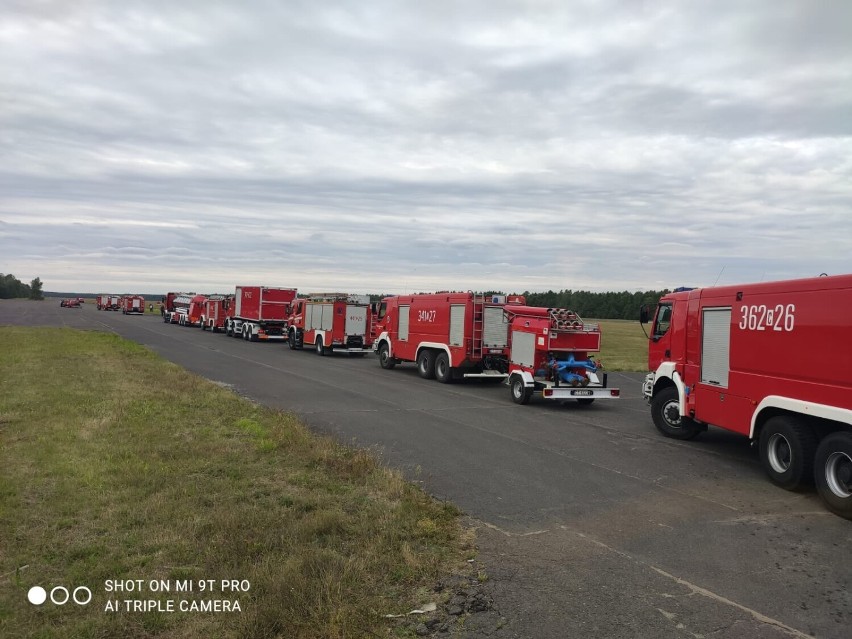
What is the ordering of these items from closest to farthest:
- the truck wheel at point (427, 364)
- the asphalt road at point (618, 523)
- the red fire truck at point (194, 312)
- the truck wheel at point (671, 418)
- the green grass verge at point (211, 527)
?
1. the green grass verge at point (211, 527)
2. the asphalt road at point (618, 523)
3. the truck wheel at point (671, 418)
4. the truck wheel at point (427, 364)
5. the red fire truck at point (194, 312)

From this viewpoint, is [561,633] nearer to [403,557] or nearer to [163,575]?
[403,557]

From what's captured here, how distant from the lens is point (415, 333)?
23.2 meters

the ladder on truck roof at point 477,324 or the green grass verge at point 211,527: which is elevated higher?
the ladder on truck roof at point 477,324

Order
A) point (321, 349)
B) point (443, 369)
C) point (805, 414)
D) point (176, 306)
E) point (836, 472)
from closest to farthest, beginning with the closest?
point (836, 472) < point (805, 414) < point (443, 369) < point (321, 349) < point (176, 306)

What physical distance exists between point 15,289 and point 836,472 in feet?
729

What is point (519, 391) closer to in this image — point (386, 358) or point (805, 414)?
point (805, 414)

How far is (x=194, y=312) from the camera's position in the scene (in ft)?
189

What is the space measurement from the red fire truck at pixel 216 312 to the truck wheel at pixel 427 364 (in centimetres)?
2836

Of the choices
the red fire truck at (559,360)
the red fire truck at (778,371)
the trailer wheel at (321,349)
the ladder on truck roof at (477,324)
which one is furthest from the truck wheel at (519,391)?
the trailer wheel at (321,349)

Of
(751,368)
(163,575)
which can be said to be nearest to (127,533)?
(163,575)

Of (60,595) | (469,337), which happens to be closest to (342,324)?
(469,337)

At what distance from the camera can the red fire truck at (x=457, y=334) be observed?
784 inches

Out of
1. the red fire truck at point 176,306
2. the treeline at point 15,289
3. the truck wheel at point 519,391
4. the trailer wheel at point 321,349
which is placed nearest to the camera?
the truck wheel at point 519,391

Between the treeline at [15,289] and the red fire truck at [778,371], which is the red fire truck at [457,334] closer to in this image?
the red fire truck at [778,371]
